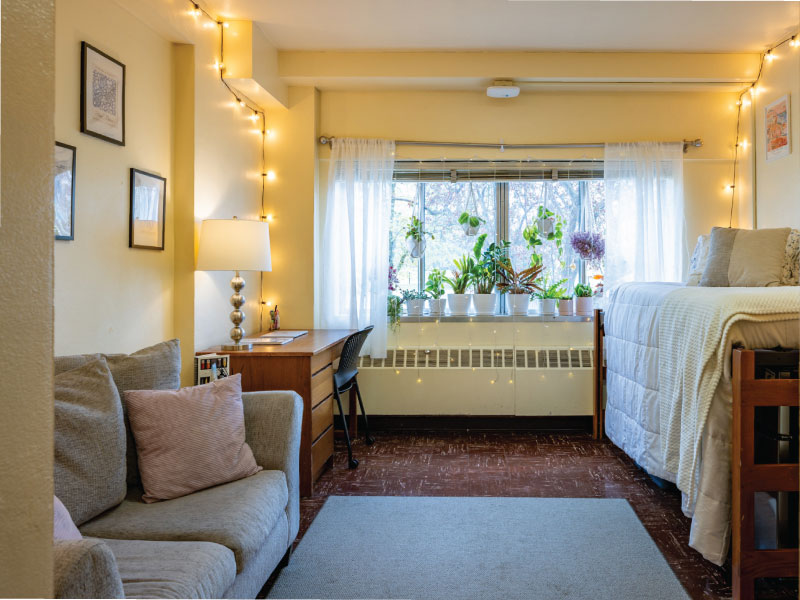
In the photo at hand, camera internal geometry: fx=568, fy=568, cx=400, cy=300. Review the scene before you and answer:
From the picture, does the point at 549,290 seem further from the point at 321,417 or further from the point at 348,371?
the point at 321,417

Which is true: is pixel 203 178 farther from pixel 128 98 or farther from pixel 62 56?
pixel 62 56

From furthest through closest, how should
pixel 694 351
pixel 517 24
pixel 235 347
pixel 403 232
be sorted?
pixel 403 232 < pixel 517 24 < pixel 235 347 < pixel 694 351

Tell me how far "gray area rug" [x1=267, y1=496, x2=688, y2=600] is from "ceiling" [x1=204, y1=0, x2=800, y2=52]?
2804 mm

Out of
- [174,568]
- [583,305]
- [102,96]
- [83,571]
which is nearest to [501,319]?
[583,305]

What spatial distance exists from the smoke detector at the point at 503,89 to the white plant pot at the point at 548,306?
1556 mm

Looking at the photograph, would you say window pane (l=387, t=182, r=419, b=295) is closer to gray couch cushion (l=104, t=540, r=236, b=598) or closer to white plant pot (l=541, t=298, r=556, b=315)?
white plant pot (l=541, t=298, r=556, b=315)

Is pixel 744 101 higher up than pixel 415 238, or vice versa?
pixel 744 101

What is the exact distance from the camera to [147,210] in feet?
9.25

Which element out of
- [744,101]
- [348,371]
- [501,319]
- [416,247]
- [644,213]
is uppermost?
[744,101]

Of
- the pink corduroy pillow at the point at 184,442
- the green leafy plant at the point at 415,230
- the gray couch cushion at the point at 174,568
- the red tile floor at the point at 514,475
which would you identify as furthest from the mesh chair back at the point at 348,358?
the gray couch cushion at the point at 174,568

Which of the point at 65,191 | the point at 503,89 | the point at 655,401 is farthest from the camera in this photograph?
the point at 503,89

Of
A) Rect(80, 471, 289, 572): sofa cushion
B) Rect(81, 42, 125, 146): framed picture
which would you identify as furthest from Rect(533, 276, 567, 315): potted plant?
Rect(81, 42, 125, 146): framed picture

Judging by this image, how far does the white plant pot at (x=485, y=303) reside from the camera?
4.44 metres

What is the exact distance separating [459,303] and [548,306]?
0.69 m
